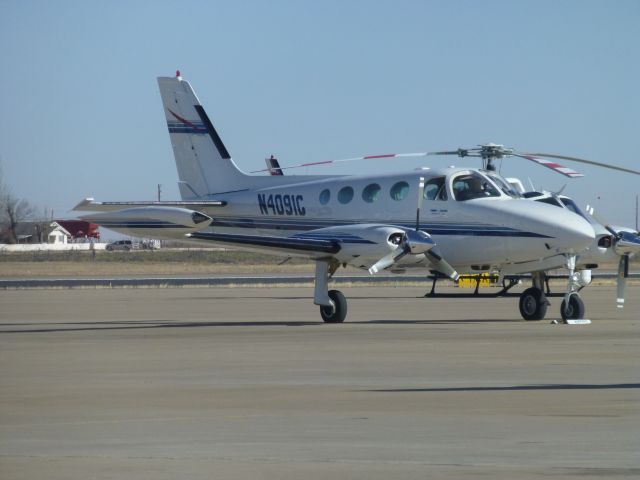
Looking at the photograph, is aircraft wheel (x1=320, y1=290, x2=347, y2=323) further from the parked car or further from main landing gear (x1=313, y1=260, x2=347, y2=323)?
the parked car

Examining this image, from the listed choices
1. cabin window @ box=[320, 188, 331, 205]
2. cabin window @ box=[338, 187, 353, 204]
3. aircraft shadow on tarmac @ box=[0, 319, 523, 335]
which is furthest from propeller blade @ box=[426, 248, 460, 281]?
cabin window @ box=[320, 188, 331, 205]

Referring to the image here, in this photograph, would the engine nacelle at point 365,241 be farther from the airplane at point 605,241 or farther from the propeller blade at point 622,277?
the propeller blade at point 622,277

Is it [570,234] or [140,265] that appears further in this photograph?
[140,265]

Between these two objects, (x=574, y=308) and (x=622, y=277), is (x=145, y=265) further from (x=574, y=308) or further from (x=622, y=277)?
(x=574, y=308)

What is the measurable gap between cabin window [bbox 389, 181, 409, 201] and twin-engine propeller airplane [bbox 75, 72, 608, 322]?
0.03m

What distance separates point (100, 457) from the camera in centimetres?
898

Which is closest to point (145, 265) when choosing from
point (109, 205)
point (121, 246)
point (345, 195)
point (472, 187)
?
point (121, 246)

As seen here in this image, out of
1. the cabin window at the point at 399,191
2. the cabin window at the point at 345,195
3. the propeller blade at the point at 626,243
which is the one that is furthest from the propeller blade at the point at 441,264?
the propeller blade at the point at 626,243

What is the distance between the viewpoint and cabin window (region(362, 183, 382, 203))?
89.4 ft

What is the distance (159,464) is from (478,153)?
2008 centimetres

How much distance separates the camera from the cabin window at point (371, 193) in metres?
27.2

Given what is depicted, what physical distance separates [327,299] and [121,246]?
12539cm

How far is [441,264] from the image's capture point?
26.2 m

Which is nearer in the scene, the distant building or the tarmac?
the tarmac
